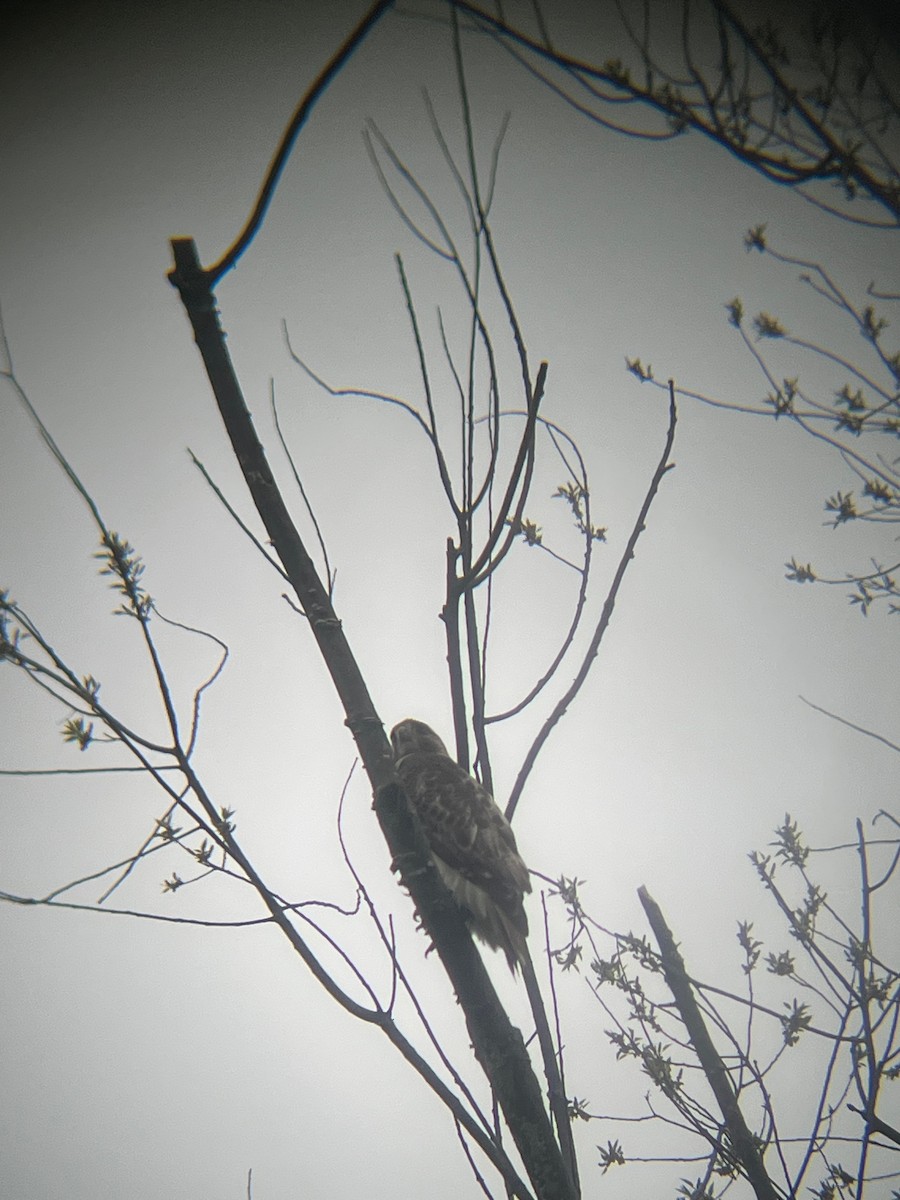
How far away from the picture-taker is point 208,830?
147 cm

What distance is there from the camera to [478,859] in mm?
3734

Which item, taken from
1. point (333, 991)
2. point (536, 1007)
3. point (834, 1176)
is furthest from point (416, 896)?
point (834, 1176)

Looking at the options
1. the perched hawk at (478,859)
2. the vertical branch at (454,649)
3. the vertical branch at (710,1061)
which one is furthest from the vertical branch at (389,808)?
the perched hawk at (478,859)

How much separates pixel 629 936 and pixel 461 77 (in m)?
Result: 3.27

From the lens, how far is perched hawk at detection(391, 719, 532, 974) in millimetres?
3707

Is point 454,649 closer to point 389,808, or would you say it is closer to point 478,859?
point 389,808

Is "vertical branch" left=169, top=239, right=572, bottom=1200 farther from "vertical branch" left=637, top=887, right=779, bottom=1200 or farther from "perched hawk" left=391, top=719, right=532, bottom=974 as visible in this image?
"perched hawk" left=391, top=719, right=532, bottom=974

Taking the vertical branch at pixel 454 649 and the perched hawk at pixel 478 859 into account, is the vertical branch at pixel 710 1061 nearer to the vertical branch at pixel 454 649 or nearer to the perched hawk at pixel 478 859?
the perched hawk at pixel 478 859

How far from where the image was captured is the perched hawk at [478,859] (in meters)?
3.71

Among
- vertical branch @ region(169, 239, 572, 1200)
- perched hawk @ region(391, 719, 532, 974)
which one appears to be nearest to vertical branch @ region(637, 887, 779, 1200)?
perched hawk @ region(391, 719, 532, 974)

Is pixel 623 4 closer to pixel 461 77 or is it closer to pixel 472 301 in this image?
pixel 461 77

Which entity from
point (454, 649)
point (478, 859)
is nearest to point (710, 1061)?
point (478, 859)

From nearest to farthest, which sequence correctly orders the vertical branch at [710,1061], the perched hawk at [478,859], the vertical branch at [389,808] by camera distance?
the vertical branch at [389,808] < the vertical branch at [710,1061] < the perched hawk at [478,859]

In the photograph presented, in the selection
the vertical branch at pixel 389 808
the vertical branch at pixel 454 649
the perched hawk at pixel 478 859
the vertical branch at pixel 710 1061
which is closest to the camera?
the vertical branch at pixel 389 808
